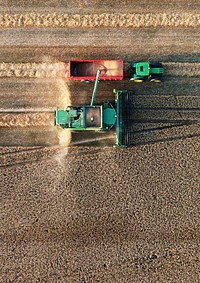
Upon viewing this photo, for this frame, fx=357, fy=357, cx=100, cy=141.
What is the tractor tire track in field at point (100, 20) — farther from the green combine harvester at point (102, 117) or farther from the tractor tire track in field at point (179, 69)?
the green combine harvester at point (102, 117)

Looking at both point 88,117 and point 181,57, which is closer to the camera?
point 88,117

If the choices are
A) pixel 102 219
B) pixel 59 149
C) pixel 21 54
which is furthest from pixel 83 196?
pixel 21 54

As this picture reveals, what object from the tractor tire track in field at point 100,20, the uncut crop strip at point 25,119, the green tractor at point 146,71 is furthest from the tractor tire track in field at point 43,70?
the tractor tire track in field at point 100,20

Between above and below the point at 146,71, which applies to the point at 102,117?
below

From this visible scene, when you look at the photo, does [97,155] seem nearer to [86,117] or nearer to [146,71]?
[86,117]

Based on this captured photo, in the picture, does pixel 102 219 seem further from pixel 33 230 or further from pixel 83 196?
pixel 33 230

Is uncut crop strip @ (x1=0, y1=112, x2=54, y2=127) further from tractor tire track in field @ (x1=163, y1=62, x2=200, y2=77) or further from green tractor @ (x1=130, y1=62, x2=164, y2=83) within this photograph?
tractor tire track in field @ (x1=163, y1=62, x2=200, y2=77)

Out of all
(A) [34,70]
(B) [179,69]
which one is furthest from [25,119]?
(B) [179,69]
